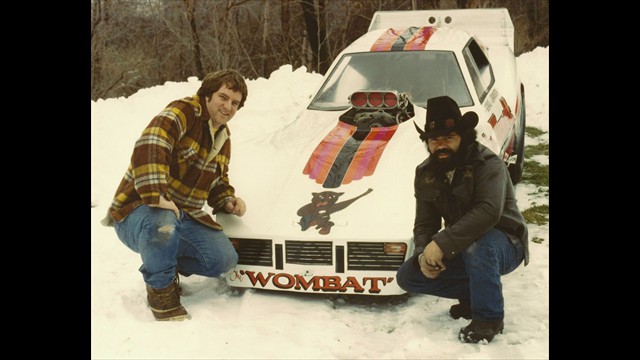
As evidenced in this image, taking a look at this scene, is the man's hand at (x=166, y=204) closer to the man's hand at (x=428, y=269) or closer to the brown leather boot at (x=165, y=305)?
the brown leather boot at (x=165, y=305)

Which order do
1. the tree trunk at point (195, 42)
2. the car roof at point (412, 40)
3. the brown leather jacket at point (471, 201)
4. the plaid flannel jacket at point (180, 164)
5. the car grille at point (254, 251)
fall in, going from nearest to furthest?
the brown leather jacket at point (471, 201) → the plaid flannel jacket at point (180, 164) → the car grille at point (254, 251) → the tree trunk at point (195, 42) → the car roof at point (412, 40)

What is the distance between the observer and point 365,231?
10.7ft

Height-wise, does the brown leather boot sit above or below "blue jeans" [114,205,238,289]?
below

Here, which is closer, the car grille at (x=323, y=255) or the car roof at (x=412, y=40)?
the car grille at (x=323, y=255)

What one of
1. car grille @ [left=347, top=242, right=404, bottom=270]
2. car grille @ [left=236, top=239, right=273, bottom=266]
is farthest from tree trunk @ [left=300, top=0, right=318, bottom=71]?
car grille @ [left=347, top=242, right=404, bottom=270]

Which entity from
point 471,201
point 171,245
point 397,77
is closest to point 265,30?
point 397,77

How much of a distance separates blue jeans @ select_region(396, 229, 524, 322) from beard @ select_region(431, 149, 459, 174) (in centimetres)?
30

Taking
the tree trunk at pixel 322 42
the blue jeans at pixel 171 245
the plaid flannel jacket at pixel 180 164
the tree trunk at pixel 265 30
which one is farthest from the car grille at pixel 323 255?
the tree trunk at pixel 322 42

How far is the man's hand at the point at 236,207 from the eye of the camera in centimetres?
353

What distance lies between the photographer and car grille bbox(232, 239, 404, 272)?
323cm

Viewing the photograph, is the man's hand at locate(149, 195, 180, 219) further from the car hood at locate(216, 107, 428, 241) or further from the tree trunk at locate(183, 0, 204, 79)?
the tree trunk at locate(183, 0, 204, 79)

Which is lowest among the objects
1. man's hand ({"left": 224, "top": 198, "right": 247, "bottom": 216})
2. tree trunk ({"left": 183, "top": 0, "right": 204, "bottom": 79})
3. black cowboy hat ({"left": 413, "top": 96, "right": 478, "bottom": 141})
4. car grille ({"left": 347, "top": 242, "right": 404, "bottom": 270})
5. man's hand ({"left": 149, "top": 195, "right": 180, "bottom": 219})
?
car grille ({"left": 347, "top": 242, "right": 404, "bottom": 270})
